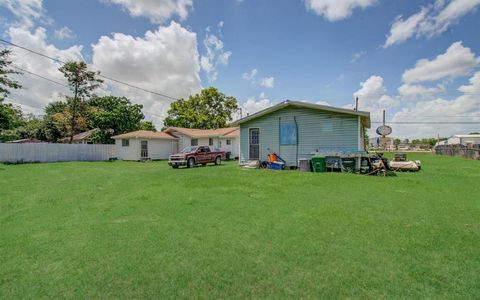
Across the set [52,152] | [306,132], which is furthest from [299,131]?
[52,152]

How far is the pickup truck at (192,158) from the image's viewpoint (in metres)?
16.6

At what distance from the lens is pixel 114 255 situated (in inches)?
138

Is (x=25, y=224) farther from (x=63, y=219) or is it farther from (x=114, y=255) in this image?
(x=114, y=255)

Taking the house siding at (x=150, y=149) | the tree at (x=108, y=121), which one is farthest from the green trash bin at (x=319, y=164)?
the tree at (x=108, y=121)

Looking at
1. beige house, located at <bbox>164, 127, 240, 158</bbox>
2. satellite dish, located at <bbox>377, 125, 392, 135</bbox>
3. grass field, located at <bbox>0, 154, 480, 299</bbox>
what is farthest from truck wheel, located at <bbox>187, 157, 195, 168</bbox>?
satellite dish, located at <bbox>377, 125, 392, 135</bbox>

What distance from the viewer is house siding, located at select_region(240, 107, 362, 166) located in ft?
43.2

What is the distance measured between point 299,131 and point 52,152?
21.2 meters

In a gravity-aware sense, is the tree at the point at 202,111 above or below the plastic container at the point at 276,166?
above

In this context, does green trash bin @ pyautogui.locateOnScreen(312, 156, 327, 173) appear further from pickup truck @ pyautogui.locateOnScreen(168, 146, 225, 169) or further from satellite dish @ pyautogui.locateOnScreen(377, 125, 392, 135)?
pickup truck @ pyautogui.locateOnScreen(168, 146, 225, 169)

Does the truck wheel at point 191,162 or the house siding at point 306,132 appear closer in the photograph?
the house siding at point 306,132

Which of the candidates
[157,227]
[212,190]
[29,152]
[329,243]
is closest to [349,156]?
[212,190]

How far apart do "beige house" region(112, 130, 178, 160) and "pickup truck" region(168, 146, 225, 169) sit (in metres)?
9.20

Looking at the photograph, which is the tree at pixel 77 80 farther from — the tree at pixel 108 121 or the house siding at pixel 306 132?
the house siding at pixel 306 132

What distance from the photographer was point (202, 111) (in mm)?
41562
